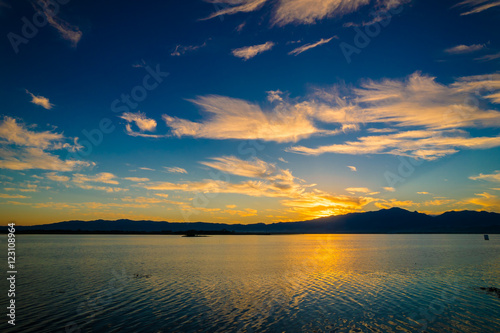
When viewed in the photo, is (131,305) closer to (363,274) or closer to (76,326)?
(76,326)

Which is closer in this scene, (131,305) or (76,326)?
A: (76,326)

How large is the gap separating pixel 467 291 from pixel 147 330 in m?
38.3

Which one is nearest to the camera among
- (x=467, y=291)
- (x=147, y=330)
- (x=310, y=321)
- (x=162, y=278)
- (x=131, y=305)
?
(x=147, y=330)

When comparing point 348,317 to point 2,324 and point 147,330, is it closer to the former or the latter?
point 147,330

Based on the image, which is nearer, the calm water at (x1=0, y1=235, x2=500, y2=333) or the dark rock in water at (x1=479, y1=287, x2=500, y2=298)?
the calm water at (x1=0, y1=235, x2=500, y2=333)

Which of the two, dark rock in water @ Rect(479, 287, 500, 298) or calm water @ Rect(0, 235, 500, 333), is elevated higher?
calm water @ Rect(0, 235, 500, 333)

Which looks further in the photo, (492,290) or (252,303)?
(492,290)

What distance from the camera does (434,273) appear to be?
50875mm

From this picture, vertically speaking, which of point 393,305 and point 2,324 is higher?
point 2,324

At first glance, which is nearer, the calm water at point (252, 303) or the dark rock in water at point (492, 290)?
the calm water at point (252, 303)

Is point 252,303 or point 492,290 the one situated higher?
point 252,303

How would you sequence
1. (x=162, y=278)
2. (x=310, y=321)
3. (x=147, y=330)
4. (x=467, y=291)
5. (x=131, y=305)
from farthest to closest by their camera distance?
(x=162, y=278) → (x=467, y=291) → (x=131, y=305) → (x=310, y=321) → (x=147, y=330)

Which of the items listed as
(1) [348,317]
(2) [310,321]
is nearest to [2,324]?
(2) [310,321]

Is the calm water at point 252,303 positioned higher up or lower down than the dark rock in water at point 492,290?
higher up
